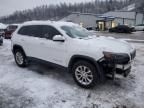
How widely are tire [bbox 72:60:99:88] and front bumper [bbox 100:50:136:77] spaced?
0.31m

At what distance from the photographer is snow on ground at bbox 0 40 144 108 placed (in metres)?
4.33

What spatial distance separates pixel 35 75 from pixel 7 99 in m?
1.83

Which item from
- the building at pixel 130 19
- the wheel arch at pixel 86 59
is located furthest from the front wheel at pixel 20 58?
the building at pixel 130 19

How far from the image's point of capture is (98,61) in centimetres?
464

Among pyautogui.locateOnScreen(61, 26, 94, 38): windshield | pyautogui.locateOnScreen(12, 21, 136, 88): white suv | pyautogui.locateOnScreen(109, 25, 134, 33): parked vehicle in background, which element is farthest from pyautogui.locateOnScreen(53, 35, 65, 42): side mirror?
pyautogui.locateOnScreen(109, 25, 134, 33): parked vehicle in background

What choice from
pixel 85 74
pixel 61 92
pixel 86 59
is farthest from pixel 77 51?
pixel 61 92

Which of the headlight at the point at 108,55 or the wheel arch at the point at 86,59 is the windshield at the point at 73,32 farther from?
the headlight at the point at 108,55

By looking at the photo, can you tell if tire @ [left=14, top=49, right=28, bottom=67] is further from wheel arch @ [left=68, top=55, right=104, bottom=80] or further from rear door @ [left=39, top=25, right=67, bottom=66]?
wheel arch @ [left=68, top=55, right=104, bottom=80]

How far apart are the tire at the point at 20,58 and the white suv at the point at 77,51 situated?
24 centimetres

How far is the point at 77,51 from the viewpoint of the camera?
5012mm

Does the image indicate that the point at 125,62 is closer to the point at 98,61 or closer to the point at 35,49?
the point at 98,61

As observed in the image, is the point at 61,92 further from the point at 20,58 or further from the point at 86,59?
the point at 20,58

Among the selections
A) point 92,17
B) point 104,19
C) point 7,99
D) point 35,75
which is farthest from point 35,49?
point 92,17

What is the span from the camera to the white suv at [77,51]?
4633 mm
